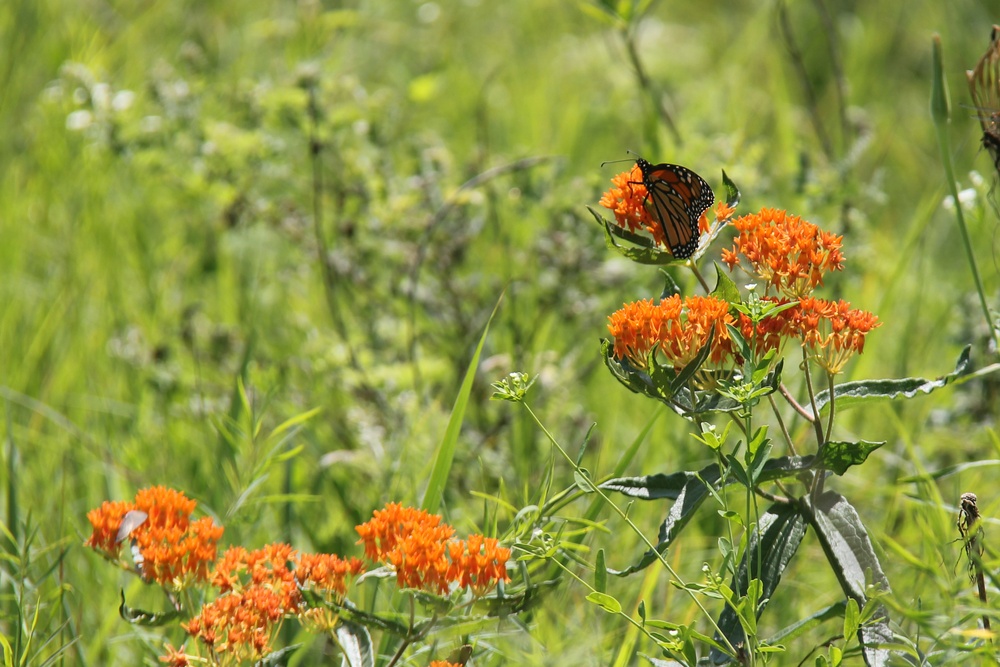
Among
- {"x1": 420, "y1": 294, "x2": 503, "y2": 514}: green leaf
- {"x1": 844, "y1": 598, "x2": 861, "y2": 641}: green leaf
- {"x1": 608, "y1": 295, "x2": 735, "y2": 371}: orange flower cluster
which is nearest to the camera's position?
{"x1": 844, "y1": 598, "x2": 861, "y2": 641}: green leaf

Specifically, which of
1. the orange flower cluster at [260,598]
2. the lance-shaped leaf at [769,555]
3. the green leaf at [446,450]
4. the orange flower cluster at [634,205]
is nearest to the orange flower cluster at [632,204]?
the orange flower cluster at [634,205]

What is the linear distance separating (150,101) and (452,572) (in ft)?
10.7

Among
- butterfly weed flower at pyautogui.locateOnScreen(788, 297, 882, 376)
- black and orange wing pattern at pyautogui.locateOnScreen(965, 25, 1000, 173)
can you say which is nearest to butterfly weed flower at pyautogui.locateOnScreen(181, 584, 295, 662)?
butterfly weed flower at pyautogui.locateOnScreen(788, 297, 882, 376)

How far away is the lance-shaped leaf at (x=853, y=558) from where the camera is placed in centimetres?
146

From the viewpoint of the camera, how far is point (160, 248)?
4492mm

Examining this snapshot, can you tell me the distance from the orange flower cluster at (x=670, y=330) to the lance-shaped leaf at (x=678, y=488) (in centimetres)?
19

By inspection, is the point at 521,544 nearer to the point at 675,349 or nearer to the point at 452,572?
the point at 452,572

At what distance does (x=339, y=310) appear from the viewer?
3.76m

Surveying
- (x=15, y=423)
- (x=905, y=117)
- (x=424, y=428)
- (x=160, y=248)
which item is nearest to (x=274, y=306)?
(x=160, y=248)

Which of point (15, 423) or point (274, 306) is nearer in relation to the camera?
point (15, 423)

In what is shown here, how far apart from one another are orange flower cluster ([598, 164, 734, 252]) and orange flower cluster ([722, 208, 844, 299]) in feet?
0.25

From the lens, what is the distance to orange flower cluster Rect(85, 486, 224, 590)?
1.60m

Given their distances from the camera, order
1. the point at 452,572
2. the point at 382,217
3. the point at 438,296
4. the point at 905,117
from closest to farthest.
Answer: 1. the point at 452,572
2. the point at 382,217
3. the point at 438,296
4. the point at 905,117

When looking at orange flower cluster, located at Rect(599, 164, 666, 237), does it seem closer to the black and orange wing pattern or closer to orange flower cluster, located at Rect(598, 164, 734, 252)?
orange flower cluster, located at Rect(598, 164, 734, 252)
